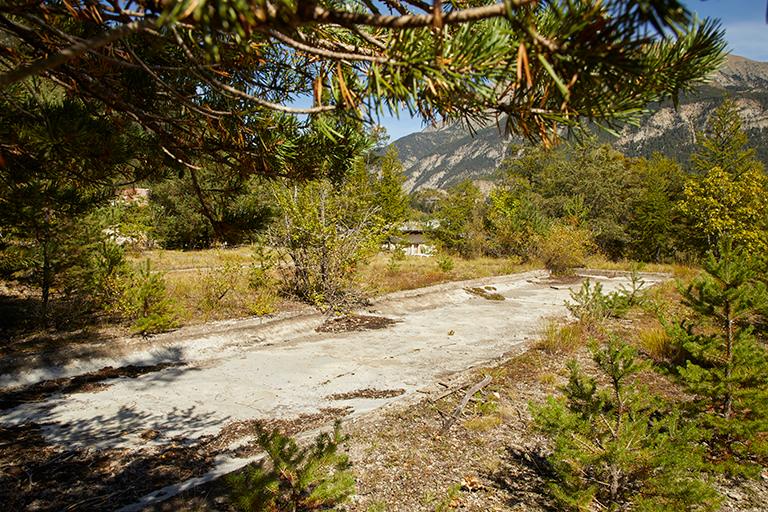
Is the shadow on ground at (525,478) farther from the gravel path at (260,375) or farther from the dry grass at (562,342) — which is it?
the dry grass at (562,342)

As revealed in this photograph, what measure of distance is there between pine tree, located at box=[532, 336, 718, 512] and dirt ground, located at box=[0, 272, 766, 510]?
0.52 meters

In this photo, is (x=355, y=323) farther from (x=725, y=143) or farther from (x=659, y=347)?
(x=725, y=143)

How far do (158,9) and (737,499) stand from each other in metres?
4.56

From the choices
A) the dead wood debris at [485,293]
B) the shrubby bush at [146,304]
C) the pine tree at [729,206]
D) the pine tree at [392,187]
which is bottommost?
the dead wood debris at [485,293]

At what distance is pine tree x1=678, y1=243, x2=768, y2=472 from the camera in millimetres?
3381

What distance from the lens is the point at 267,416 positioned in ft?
14.3

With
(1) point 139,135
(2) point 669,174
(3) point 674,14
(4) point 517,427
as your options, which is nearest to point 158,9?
(3) point 674,14

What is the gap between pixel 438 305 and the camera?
1160 centimetres

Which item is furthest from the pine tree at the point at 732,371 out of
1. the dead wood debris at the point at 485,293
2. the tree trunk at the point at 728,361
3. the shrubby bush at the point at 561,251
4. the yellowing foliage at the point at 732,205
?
the yellowing foliage at the point at 732,205

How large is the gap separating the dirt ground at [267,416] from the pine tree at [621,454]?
517 millimetres

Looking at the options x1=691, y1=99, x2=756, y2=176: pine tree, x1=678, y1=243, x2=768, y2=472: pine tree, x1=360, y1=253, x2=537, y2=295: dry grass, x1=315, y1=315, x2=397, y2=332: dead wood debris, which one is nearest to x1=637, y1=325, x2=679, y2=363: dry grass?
x1=678, y1=243, x2=768, y2=472: pine tree

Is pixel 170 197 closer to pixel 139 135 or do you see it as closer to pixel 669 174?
pixel 139 135

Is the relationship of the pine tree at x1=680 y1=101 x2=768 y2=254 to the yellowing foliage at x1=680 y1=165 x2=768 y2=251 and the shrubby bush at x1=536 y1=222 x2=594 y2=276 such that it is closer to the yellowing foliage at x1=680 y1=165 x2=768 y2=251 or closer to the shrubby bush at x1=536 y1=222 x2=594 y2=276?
the yellowing foliage at x1=680 y1=165 x2=768 y2=251

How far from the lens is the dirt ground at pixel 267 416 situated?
2.98 metres
